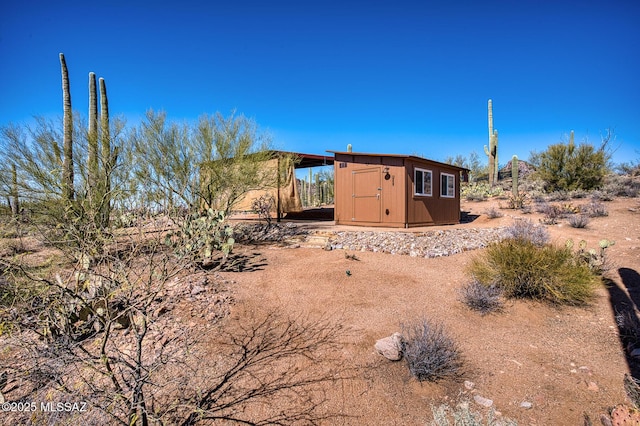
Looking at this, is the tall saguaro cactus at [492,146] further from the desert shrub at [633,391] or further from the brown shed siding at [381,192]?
the desert shrub at [633,391]

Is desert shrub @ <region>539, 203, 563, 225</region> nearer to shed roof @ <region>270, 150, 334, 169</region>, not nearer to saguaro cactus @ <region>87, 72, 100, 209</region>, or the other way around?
shed roof @ <region>270, 150, 334, 169</region>

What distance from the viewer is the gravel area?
24.6 ft

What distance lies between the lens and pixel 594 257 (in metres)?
5.41

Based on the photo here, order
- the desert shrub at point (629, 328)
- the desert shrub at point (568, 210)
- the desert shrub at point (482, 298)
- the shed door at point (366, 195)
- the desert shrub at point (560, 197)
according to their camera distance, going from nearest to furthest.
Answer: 1. the desert shrub at point (629, 328)
2. the desert shrub at point (482, 298)
3. the shed door at point (366, 195)
4. the desert shrub at point (568, 210)
5. the desert shrub at point (560, 197)

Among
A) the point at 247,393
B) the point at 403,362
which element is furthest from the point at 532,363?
the point at 247,393

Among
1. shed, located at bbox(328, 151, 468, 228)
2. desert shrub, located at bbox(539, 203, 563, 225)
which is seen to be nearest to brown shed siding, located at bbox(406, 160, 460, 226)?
shed, located at bbox(328, 151, 468, 228)

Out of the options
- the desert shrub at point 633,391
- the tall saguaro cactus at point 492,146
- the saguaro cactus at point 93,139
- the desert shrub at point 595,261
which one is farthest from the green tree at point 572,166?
the saguaro cactus at point 93,139

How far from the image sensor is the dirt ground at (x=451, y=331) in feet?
9.12

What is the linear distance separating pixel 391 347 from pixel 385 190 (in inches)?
303

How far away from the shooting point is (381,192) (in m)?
10.7

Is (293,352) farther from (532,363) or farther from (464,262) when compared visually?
(464,262)

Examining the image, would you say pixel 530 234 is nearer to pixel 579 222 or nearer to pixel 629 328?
pixel 629 328

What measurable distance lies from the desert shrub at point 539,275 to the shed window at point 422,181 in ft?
19.4

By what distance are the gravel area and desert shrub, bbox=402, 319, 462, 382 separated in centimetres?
388
